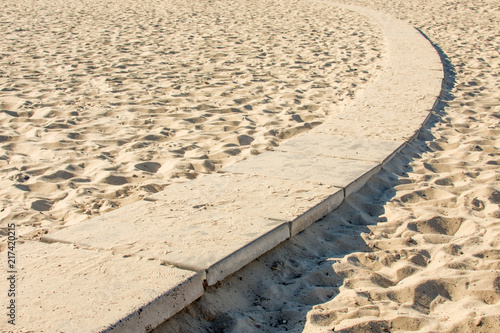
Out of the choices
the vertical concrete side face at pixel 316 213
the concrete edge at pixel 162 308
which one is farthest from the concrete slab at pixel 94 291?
the vertical concrete side face at pixel 316 213

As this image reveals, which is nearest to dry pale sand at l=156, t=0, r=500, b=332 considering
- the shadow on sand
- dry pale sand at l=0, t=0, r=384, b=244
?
the shadow on sand

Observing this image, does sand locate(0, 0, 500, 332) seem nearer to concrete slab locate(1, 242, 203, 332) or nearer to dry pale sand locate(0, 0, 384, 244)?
dry pale sand locate(0, 0, 384, 244)

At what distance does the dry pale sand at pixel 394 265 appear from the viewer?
2.14 metres

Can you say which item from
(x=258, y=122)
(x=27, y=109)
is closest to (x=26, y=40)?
(x=27, y=109)

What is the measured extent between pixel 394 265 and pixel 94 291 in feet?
4.39

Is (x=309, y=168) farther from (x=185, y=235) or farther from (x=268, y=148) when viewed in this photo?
(x=185, y=235)

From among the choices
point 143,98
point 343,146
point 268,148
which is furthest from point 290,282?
point 143,98

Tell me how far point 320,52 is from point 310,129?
4.14 m

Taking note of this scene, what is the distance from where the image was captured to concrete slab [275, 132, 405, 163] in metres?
3.81

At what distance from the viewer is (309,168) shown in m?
3.53

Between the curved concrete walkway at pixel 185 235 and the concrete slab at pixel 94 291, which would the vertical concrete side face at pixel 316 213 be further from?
the concrete slab at pixel 94 291

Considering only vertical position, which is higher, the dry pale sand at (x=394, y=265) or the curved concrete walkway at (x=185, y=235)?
the curved concrete walkway at (x=185, y=235)

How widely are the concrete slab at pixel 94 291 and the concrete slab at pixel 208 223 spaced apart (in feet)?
0.32

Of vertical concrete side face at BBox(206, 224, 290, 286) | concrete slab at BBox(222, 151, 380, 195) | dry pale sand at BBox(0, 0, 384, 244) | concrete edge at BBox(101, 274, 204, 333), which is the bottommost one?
dry pale sand at BBox(0, 0, 384, 244)
